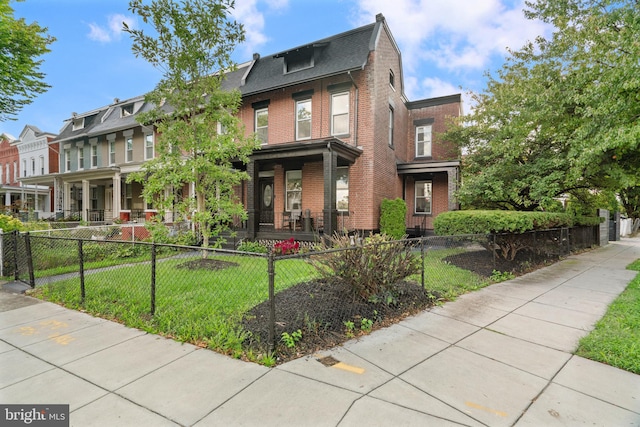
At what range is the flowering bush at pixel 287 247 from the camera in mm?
9798

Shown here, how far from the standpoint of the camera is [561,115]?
1018cm

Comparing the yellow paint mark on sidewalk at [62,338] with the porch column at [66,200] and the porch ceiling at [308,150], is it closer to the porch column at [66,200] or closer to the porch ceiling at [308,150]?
the porch ceiling at [308,150]

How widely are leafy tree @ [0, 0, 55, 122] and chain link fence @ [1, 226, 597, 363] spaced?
7.73 meters

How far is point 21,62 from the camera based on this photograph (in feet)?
38.0

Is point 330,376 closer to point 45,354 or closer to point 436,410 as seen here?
point 436,410

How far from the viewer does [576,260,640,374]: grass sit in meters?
3.29

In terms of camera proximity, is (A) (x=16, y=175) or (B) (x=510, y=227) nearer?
(B) (x=510, y=227)

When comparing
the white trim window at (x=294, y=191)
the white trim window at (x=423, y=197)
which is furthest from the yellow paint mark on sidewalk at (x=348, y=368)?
the white trim window at (x=423, y=197)

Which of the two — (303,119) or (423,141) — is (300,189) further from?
(423,141)

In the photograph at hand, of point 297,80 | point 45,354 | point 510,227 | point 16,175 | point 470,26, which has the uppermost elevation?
point 470,26

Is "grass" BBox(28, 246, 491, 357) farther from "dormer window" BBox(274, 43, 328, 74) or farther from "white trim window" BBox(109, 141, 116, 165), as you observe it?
"white trim window" BBox(109, 141, 116, 165)

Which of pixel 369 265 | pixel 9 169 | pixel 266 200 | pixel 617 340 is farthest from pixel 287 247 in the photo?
pixel 9 169

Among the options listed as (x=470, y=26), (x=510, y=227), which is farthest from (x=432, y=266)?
(x=470, y=26)

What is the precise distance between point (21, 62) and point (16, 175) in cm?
2255
